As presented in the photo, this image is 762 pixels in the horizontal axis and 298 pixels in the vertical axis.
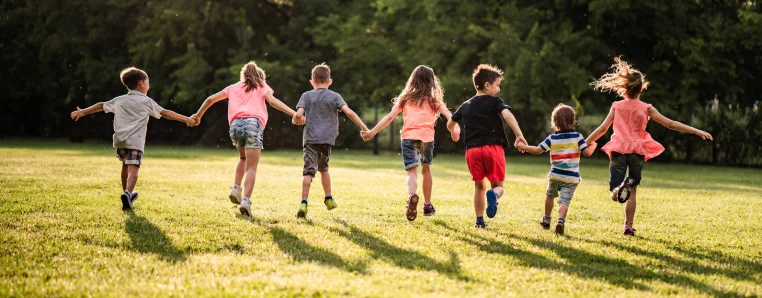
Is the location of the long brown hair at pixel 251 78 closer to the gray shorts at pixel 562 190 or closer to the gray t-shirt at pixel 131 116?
the gray t-shirt at pixel 131 116

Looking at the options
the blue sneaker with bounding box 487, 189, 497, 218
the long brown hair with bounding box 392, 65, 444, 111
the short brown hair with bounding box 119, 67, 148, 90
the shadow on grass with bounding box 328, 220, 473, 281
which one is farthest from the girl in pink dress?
the short brown hair with bounding box 119, 67, 148, 90

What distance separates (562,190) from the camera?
7242 mm

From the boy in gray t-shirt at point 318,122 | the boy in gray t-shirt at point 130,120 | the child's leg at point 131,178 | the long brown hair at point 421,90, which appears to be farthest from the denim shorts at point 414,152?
the child's leg at point 131,178

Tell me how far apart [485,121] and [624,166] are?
1.52 m

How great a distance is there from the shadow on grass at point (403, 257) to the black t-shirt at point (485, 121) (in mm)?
1547

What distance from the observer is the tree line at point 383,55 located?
71.3 ft

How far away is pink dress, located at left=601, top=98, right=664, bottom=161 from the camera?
7207 mm

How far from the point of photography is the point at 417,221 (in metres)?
7.79

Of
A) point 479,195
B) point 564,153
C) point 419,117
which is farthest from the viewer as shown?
point 419,117

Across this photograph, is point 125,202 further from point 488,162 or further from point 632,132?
point 632,132

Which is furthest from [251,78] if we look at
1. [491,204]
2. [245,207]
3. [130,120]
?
[491,204]

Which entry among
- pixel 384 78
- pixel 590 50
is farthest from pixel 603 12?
pixel 384 78

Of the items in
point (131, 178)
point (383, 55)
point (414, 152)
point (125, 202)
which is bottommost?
point (125, 202)

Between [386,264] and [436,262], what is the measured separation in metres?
0.39
